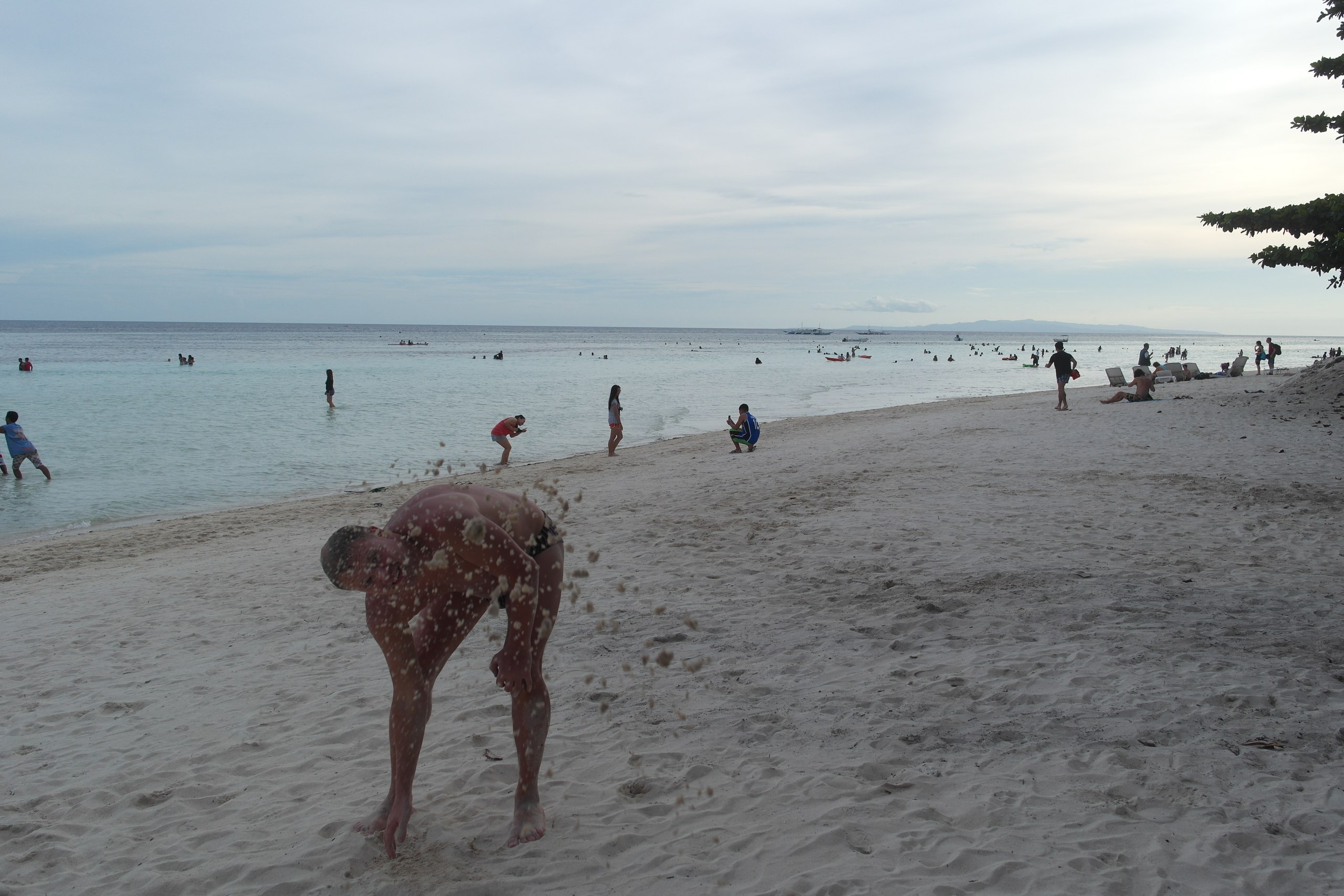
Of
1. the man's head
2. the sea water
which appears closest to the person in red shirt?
the sea water

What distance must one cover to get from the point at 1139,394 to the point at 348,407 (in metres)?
27.9

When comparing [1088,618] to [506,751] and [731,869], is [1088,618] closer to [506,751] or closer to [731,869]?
[731,869]

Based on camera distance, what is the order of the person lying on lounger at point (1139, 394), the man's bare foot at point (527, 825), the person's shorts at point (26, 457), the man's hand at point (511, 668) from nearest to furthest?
the man's hand at point (511, 668), the man's bare foot at point (527, 825), the person's shorts at point (26, 457), the person lying on lounger at point (1139, 394)

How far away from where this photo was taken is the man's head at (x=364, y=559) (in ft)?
9.86

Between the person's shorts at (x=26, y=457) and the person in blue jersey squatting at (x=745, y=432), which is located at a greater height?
the person in blue jersey squatting at (x=745, y=432)


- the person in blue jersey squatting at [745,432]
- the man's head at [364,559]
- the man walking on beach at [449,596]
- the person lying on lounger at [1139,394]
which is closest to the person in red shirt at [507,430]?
the person in blue jersey squatting at [745,432]

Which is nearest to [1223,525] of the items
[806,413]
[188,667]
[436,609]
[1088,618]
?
[1088,618]

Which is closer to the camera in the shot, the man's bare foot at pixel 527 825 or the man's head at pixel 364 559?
the man's head at pixel 364 559

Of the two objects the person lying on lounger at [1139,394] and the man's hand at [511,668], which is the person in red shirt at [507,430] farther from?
the person lying on lounger at [1139,394]

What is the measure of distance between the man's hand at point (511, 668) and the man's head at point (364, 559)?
0.51m

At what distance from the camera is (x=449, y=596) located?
339 centimetres

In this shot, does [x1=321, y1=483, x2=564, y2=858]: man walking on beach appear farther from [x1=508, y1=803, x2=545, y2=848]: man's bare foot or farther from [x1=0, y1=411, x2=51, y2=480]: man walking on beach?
[x1=0, y1=411, x2=51, y2=480]: man walking on beach

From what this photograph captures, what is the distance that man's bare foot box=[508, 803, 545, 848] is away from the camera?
3.50 m

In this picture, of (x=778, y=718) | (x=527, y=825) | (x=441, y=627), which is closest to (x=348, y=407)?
(x=778, y=718)
